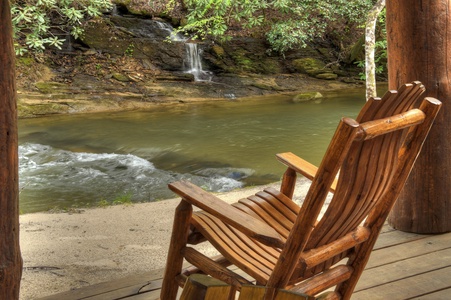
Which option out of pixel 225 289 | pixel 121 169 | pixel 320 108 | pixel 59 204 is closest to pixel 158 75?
pixel 320 108

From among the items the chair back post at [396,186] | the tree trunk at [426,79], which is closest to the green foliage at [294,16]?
the tree trunk at [426,79]

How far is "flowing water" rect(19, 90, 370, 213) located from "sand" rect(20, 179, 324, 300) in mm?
845

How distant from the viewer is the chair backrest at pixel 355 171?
5.14 feet

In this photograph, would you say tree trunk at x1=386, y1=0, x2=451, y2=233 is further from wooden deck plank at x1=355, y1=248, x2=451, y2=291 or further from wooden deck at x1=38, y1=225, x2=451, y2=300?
wooden deck plank at x1=355, y1=248, x2=451, y2=291

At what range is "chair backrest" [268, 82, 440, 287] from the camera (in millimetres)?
1567

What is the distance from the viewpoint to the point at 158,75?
13219 millimetres

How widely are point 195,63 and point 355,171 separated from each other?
12.6m

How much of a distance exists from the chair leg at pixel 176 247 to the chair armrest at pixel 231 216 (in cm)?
6

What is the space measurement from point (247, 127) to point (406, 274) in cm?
717

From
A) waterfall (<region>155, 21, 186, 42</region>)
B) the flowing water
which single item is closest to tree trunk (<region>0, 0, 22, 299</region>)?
the flowing water

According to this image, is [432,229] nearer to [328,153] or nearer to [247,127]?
[328,153]

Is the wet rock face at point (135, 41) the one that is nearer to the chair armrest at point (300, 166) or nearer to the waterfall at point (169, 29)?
the waterfall at point (169, 29)

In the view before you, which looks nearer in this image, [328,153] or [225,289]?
[225,289]

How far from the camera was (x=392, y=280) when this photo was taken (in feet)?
8.07
